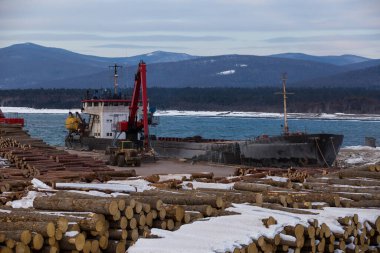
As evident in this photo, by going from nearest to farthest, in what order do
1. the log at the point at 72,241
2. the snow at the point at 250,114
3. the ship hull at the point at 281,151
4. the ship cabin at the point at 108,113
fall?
1. the log at the point at 72,241
2. the ship hull at the point at 281,151
3. the ship cabin at the point at 108,113
4. the snow at the point at 250,114

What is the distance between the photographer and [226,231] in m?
10.7

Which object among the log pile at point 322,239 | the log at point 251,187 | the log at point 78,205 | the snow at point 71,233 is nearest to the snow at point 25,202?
the log at point 78,205

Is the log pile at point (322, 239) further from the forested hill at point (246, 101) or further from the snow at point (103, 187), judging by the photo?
the forested hill at point (246, 101)

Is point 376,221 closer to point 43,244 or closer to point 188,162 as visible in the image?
point 43,244

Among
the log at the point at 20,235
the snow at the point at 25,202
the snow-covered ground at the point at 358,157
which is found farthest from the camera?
the snow-covered ground at the point at 358,157

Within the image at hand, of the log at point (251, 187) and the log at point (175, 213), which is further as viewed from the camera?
the log at point (251, 187)

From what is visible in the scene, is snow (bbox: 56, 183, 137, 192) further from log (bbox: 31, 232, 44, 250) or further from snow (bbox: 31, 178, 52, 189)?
log (bbox: 31, 232, 44, 250)

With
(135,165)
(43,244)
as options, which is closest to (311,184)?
(43,244)

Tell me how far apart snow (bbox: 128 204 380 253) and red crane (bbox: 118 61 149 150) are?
85.9 feet

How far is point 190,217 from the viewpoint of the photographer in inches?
445

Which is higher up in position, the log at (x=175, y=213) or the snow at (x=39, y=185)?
the log at (x=175, y=213)

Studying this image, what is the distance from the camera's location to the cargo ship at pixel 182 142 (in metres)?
35.0

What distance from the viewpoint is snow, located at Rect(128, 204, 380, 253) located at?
995 cm

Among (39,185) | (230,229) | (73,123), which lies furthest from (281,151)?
(230,229)
